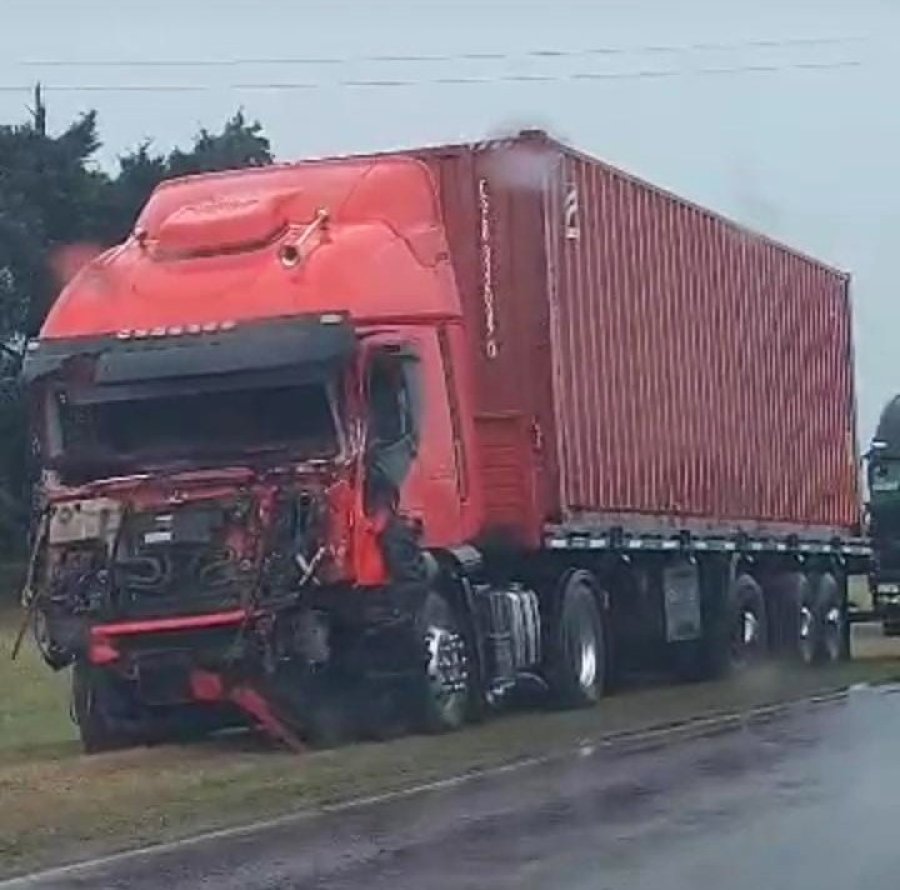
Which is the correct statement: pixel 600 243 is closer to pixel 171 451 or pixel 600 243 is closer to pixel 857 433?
pixel 171 451

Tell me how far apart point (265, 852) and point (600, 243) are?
10.6 m

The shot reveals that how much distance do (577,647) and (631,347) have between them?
282 cm

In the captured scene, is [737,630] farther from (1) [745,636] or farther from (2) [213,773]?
(2) [213,773]

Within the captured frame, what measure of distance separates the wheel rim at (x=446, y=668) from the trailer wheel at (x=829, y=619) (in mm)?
10686

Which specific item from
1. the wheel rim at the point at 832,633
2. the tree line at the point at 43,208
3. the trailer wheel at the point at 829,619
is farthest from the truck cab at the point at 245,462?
the tree line at the point at 43,208

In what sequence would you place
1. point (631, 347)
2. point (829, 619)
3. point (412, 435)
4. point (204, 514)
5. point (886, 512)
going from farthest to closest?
point (886, 512), point (829, 619), point (631, 347), point (412, 435), point (204, 514)

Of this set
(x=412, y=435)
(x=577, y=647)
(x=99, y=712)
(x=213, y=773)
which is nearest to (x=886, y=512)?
(x=577, y=647)

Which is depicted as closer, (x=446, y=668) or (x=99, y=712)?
(x=99, y=712)

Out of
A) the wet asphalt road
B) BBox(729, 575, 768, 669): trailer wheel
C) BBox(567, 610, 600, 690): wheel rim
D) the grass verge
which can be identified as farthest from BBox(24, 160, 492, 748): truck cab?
BBox(729, 575, 768, 669): trailer wheel

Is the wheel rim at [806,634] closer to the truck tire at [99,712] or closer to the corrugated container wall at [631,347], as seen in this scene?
the corrugated container wall at [631,347]

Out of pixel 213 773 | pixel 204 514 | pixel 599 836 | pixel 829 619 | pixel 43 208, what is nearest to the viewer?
pixel 599 836

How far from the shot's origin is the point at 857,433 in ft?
112

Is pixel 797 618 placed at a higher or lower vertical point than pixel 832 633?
higher

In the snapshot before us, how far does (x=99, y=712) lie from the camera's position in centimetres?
2012
